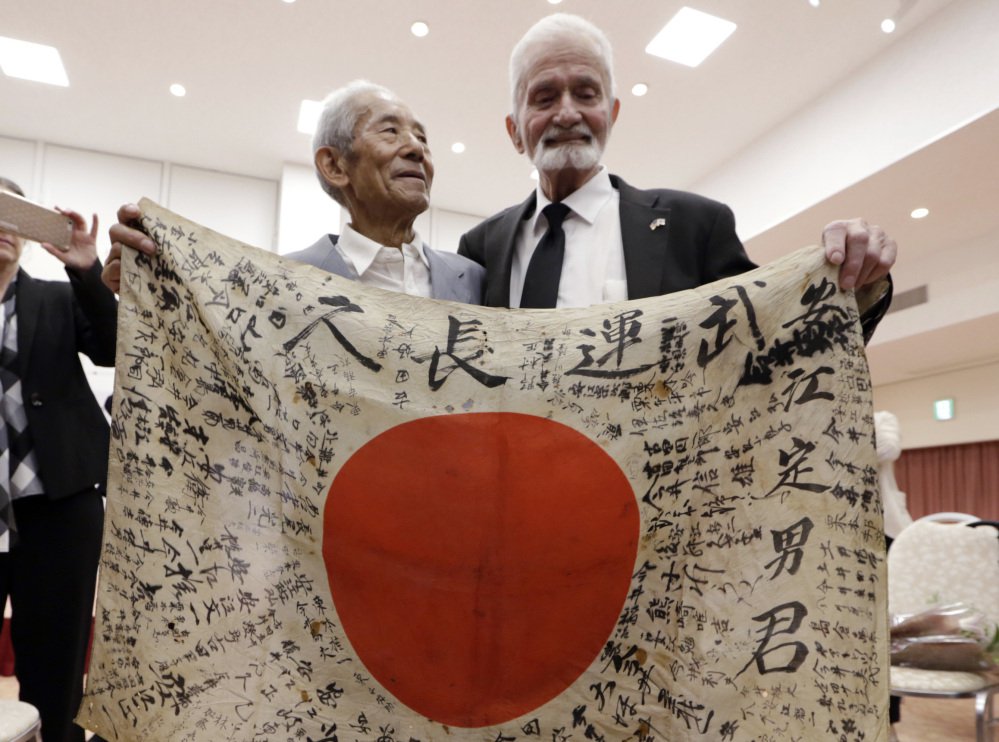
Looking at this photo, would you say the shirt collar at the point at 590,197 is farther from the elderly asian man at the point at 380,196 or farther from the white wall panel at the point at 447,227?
the white wall panel at the point at 447,227

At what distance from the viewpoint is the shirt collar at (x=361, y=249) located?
1.48m

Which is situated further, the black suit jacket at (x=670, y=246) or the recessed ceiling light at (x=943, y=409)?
the recessed ceiling light at (x=943, y=409)

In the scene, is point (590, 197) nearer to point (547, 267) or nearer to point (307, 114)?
point (547, 267)

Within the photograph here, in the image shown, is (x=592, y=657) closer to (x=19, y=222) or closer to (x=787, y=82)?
(x=19, y=222)

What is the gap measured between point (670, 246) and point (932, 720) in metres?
Result: 3.46

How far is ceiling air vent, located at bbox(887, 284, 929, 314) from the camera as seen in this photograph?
7181mm

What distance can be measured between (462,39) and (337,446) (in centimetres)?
498

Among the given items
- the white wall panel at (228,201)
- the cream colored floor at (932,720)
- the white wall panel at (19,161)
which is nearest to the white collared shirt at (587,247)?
the cream colored floor at (932,720)

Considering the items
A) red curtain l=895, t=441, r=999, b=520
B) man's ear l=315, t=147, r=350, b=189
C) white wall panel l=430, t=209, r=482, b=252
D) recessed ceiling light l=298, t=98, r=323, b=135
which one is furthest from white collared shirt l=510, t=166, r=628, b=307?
red curtain l=895, t=441, r=999, b=520

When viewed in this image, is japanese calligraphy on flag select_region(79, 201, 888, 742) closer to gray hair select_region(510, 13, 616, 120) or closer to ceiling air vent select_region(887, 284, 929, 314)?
gray hair select_region(510, 13, 616, 120)

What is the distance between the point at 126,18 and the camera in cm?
519

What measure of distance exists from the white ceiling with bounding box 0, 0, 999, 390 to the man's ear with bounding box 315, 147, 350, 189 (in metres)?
3.88

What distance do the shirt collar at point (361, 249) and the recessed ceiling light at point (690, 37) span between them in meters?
4.38

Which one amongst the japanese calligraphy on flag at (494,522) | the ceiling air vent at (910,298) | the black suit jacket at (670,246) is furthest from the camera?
the ceiling air vent at (910,298)
